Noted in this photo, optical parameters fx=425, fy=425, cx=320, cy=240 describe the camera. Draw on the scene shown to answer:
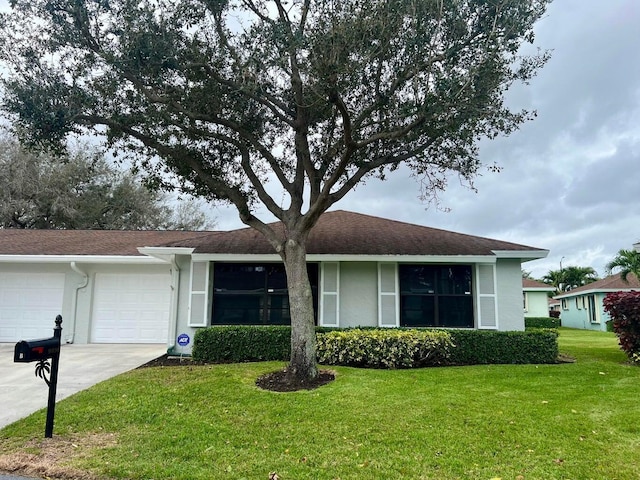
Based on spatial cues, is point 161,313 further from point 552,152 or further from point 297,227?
point 552,152

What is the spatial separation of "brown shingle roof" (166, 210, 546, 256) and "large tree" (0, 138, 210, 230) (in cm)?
942

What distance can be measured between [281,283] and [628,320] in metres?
7.96

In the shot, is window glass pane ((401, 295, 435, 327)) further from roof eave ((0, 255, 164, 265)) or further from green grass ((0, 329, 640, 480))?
roof eave ((0, 255, 164, 265))

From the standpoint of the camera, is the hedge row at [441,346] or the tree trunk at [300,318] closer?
the tree trunk at [300,318]

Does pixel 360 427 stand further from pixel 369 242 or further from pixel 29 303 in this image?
pixel 29 303

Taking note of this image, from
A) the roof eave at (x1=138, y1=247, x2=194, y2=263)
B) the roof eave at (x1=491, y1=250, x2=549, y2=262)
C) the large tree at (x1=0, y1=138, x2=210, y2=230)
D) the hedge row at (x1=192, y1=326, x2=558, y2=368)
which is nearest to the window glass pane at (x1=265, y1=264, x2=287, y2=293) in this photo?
the hedge row at (x1=192, y1=326, x2=558, y2=368)

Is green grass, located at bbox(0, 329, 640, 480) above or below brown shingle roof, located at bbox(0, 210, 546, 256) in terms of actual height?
below

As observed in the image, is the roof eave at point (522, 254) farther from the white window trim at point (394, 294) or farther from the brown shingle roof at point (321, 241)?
the white window trim at point (394, 294)

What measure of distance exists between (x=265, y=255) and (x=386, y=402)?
5383mm

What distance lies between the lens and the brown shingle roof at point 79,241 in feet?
40.1

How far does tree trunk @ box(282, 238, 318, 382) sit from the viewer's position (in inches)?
290

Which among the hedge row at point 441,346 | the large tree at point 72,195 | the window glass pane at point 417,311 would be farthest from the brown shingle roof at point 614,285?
the large tree at point 72,195

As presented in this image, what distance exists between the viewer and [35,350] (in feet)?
14.8

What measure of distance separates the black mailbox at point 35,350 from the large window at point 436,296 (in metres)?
7.90
